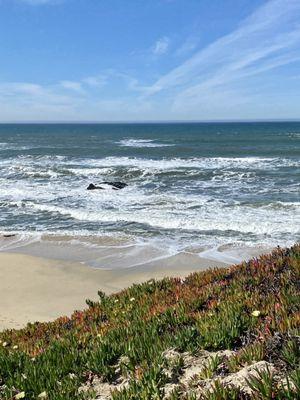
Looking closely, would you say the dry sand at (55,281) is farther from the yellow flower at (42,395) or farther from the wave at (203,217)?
the yellow flower at (42,395)

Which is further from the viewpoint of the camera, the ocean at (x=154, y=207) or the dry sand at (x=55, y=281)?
the ocean at (x=154, y=207)

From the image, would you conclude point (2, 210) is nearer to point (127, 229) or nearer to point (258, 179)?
point (127, 229)

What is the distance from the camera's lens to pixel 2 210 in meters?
24.5

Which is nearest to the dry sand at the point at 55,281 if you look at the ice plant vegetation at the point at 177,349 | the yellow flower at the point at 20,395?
the ice plant vegetation at the point at 177,349

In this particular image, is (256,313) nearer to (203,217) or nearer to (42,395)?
(42,395)

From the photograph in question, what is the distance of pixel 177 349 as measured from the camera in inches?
187

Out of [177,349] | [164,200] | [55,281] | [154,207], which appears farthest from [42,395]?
[164,200]

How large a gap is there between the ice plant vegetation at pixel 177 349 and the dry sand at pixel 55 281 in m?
4.46

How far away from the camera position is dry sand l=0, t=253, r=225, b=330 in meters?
11.4

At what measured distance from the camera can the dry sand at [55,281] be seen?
11445mm

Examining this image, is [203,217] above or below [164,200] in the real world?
below

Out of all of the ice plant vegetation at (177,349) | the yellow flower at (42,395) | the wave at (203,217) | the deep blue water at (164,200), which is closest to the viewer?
the ice plant vegetation at (177,349)

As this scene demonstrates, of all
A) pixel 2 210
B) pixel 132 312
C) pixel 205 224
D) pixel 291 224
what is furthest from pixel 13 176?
pixel 132 312

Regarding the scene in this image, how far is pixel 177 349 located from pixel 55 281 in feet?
31.2
